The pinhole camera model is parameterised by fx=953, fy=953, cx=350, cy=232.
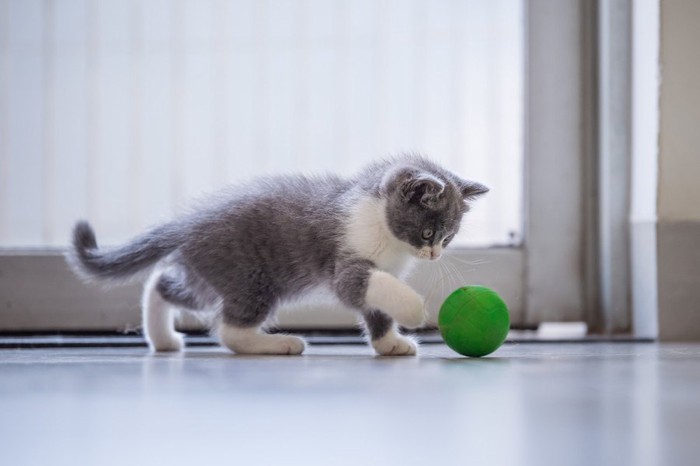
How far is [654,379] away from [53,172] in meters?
2.01

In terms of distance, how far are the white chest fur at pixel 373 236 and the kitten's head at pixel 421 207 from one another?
2 centimetres

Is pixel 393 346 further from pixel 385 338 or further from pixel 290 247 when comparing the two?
pixel 290 247

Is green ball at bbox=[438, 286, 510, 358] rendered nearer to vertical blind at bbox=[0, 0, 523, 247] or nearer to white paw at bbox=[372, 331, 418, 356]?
white paw at bbox=[372, 331, 418, 356]

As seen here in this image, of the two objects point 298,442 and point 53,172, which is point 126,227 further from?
point 298,442

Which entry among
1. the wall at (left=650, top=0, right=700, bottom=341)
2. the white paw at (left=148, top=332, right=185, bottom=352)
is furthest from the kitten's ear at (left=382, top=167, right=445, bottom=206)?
the wall at (left=650, top=0, right=700, bottom=341)

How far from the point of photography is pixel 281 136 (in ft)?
9.62

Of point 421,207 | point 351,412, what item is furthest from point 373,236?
point 351,412

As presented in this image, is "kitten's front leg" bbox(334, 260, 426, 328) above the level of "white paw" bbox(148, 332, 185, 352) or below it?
above

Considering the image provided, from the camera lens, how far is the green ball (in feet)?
6.17

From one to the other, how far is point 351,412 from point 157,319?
117 centimetres

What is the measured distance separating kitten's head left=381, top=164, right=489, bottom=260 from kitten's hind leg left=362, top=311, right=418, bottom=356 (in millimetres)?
162

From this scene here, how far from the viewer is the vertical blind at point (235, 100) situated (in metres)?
2.89

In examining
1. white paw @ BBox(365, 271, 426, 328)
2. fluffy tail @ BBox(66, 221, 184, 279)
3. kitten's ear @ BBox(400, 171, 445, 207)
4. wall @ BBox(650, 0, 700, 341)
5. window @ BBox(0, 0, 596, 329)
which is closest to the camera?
white paw @ BBox(365, 271, 426, 328)

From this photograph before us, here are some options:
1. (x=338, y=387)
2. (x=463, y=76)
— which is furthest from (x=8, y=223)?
(x=338, y=387)
